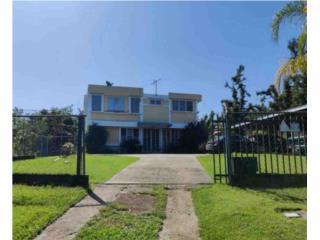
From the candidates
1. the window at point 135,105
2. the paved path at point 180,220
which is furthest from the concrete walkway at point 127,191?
the window at point 135,105

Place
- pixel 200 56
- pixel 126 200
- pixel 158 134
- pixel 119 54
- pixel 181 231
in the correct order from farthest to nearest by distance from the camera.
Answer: pixel 158 134
pixel 200 56
pixel 119 54
pixel 126 200
pixel 181 231

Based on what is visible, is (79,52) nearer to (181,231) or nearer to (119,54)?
(119,54)

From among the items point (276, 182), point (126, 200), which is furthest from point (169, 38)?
point (126, 200)

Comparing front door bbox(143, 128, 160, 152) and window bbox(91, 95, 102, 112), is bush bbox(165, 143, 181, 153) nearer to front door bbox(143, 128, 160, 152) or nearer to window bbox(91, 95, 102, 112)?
front door bbox(143, 128, 160, 152)

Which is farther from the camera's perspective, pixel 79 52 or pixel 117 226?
pixel 79 52

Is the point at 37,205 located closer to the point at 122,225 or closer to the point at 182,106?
the point at 122,225

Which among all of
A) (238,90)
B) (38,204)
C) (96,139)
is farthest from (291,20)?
(238,90)

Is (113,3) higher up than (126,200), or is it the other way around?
(113,3)

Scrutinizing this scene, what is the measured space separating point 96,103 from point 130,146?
5.86m

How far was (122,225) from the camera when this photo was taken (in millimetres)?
5484

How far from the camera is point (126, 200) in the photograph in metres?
7.50

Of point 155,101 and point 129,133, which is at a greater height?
point 155,101
